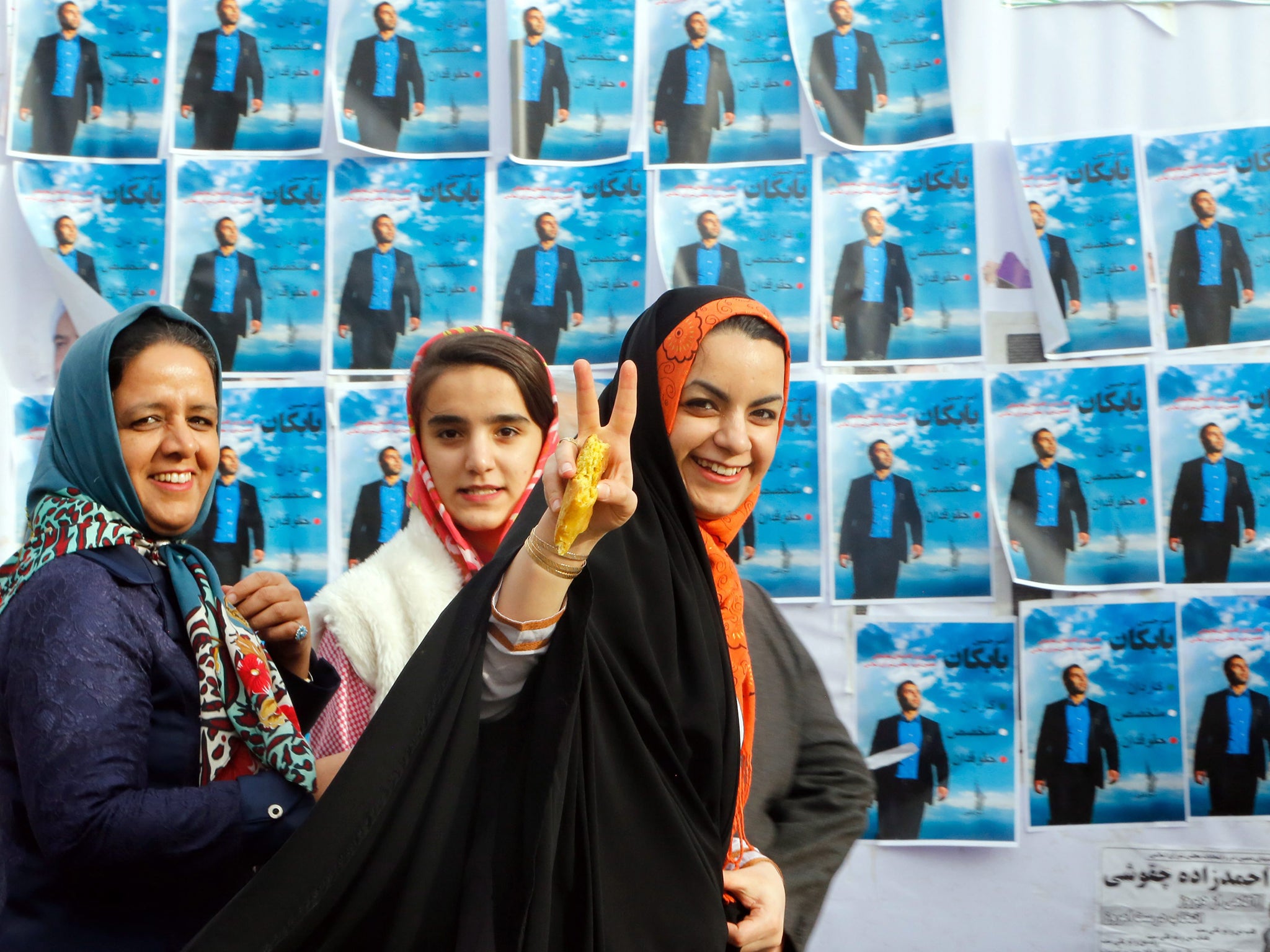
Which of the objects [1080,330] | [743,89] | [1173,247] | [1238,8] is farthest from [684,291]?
[1238,8]

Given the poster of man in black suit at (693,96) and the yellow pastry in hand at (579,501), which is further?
the poster of man in black suit at (693,96)

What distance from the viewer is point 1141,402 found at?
5.43 feet

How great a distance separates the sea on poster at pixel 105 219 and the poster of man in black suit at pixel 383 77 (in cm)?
35

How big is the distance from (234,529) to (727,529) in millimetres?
924

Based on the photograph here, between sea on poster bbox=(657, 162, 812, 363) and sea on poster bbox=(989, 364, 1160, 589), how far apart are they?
364mm

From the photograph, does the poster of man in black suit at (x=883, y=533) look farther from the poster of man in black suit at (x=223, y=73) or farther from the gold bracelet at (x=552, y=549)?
the poster of man in black suit at (x=223, y=73)

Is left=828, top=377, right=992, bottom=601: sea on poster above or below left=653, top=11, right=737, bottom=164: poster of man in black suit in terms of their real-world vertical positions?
below

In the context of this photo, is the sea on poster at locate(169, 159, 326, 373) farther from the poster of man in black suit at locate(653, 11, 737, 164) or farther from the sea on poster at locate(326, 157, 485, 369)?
the poster of man in black suit at locate(653, 11, 737, 164)

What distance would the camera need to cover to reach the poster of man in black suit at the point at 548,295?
1684mm

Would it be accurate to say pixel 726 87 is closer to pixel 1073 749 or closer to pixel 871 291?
pixel 871 291

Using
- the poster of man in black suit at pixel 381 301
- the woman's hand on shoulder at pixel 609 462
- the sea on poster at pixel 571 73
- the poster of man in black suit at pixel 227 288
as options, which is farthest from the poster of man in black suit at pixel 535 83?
the woman's hand on shoulder at pixel 609 462

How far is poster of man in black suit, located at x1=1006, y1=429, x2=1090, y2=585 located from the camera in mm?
1649

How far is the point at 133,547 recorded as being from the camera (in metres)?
1.09

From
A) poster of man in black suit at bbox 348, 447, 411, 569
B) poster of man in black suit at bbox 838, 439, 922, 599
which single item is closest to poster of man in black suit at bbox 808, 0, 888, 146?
poster of man in black suit at bbox 838, 439, 922, 599
